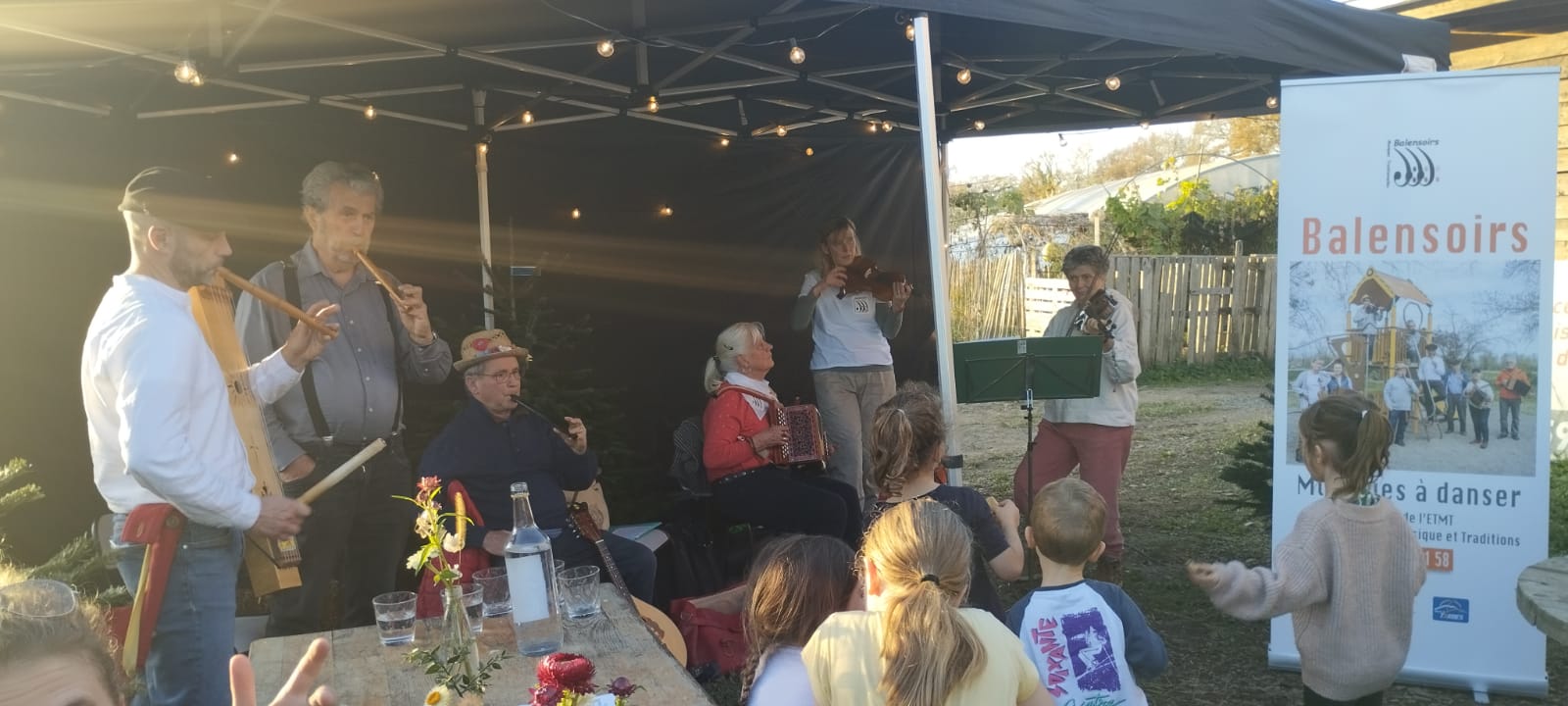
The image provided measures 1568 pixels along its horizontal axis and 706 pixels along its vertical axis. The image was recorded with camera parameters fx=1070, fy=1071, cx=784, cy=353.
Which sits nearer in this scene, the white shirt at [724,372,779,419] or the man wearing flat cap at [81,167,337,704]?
the man wearing flat cap at [81,167,337,704]

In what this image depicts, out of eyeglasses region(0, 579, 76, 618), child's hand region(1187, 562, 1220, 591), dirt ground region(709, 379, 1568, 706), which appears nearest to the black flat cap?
eyeglasses region(0, 579, 76, 618)

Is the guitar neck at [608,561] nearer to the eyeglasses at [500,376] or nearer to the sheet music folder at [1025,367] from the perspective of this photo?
the eyeglasses at [500,376]

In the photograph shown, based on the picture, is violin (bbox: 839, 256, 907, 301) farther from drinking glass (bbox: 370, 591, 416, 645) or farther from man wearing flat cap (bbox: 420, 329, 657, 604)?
drinking glass (bbox: 370, 591, 416, 645)

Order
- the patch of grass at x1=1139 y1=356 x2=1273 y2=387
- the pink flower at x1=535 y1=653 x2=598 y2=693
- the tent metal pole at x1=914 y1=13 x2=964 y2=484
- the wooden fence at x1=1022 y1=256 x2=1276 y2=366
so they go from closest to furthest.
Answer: the pink flower at x1=535 y1=653 x2=598 y2=693, the tent metal pole at x1=914 y1=13 x2=964 y2=484, the patch of grass at x1=1139 y1=356 x2=1273 y2=387, the wooden fence at x1=1022 y1=256 x2=1276 y2=366

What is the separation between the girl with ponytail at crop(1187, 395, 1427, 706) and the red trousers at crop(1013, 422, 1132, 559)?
2344 mm

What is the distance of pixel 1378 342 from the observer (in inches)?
150

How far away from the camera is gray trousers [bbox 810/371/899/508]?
→ 549cm

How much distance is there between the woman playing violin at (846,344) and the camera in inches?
217

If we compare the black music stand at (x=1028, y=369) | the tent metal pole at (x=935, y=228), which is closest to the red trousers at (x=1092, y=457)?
the black music stand at (x=1028, y=369)

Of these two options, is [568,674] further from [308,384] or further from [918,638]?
[308,384]

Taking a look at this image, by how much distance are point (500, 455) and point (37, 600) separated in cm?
261

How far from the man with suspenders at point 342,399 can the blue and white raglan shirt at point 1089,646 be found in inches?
84.7

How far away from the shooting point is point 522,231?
621 cm

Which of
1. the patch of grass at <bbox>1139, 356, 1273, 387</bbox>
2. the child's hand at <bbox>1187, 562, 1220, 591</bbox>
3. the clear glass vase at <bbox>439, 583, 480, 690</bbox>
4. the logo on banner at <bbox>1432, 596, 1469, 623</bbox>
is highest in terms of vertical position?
the clear glass vase at <bbox>439, 583, 480, 690</bbox>
